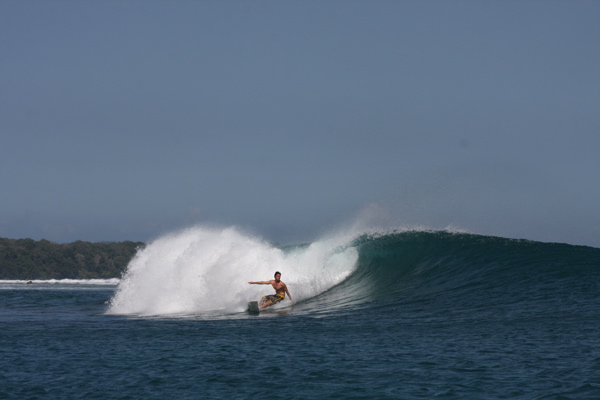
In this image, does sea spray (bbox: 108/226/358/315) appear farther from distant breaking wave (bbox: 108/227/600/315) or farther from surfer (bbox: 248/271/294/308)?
surfer (bbox: 248/271/294/308)

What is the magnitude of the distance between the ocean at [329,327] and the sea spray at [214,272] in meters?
0.07

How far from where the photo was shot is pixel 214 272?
21.7 meters

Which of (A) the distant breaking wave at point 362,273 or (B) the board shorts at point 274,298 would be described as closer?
(A) the distant breaking wave at point 362,273

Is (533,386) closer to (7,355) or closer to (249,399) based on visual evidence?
(249,399)

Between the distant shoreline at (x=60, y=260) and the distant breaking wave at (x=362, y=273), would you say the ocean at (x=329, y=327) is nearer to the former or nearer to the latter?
the distant breaking wave at (x=362, y=273)

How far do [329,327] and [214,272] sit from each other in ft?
28.2

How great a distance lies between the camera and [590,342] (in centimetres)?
1046

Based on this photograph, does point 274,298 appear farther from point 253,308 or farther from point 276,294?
point 253,308

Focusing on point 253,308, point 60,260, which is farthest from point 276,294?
point 60,260

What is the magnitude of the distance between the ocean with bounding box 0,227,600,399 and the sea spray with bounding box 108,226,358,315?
0.07 meters

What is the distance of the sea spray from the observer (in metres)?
20.8

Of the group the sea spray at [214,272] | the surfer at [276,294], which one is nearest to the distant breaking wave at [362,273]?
the sea spray at [214,272]

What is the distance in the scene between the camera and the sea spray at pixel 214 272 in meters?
20.8

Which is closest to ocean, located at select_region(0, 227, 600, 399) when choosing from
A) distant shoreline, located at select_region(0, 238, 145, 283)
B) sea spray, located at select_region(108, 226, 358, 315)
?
sea spray, located at select_region(108, 226, 358, 315)
